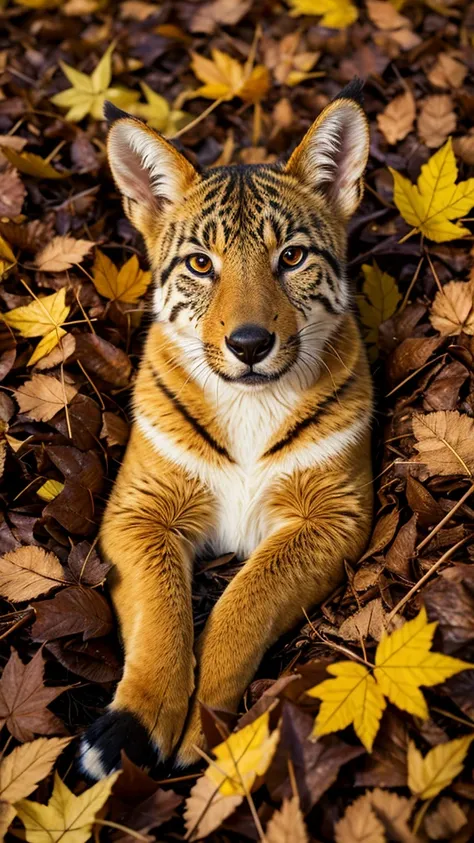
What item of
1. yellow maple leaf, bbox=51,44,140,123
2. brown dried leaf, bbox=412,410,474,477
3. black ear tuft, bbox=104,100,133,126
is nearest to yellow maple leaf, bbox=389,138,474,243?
brown dried leaf, bbox=412,410,474,477

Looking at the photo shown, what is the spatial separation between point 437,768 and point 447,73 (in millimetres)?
4619

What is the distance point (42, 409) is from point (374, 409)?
69.5 inches

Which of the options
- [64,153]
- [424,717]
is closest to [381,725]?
[424,717]

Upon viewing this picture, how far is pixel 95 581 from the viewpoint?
3.74 metres

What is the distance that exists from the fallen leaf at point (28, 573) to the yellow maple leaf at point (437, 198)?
2703 mm

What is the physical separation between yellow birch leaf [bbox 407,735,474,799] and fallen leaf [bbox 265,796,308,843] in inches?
16.0

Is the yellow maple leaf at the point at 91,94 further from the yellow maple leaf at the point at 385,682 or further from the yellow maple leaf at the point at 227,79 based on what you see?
the yellow maple leaf at the point at 385,682

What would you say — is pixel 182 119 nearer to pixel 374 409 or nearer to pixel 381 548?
pixel 374 409

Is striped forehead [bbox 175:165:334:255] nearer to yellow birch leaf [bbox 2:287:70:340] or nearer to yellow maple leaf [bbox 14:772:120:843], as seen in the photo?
yellow birch leaf [bbox 2:287:70:340]

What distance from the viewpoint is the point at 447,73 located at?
5.53 metres

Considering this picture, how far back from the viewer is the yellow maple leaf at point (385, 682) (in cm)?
280

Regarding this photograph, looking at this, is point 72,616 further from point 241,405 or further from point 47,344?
point 47,344

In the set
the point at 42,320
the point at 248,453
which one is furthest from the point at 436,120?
the point at 42,320

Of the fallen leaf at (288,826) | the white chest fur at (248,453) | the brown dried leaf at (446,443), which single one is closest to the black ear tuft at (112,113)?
the white chest fur at (248,453)
